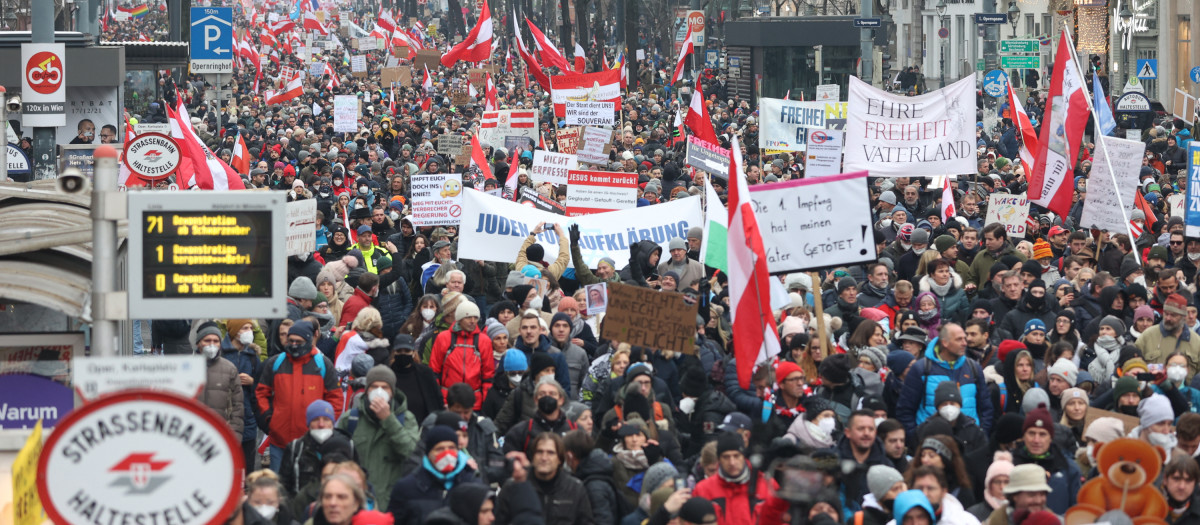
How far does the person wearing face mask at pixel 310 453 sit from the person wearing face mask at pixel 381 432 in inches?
4.1

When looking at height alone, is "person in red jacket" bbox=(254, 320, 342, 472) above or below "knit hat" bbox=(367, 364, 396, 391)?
below

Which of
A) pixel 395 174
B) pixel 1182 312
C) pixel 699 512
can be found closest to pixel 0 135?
pixel 699 512

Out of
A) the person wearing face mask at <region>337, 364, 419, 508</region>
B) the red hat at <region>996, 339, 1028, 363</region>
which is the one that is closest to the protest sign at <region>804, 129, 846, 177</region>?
the red hat at <region>996, 339, 1028, 363</region>

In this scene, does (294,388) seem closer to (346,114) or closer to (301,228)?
(301,228)

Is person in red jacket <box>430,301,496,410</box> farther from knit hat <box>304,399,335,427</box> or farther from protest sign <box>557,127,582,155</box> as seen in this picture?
protest sign <box>557,127,582,155</box>

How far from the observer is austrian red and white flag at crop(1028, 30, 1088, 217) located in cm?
1598

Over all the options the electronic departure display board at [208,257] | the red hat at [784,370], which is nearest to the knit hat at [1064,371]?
the red hat at [784,370]

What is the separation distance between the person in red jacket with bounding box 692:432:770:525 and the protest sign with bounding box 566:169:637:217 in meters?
9.25

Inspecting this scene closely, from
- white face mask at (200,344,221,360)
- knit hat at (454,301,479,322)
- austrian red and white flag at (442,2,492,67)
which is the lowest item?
white face mask at (200,344,221,360)

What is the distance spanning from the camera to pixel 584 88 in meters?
27.4

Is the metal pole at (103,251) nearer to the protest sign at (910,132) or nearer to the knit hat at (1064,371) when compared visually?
the knit hat at (1064,371)

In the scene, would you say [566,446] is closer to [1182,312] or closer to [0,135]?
[1182,312]

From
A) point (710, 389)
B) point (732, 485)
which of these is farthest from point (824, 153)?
point (732, 485)

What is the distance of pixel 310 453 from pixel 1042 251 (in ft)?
24.5
